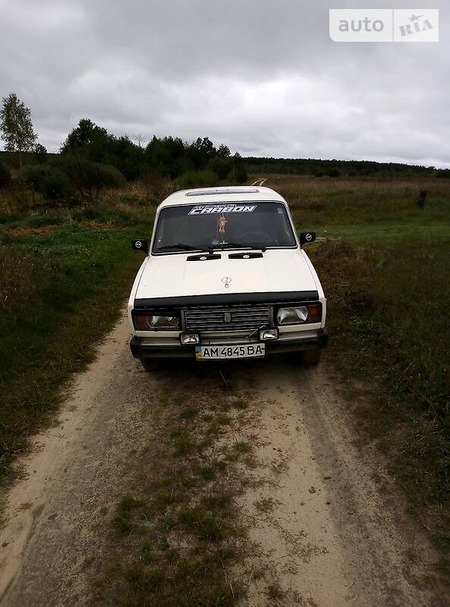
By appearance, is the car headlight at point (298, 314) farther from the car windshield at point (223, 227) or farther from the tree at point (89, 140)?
the tree at point (89, 140)

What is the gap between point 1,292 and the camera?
6.30 m

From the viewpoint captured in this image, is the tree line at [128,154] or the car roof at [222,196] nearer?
the car roof at [222,196]

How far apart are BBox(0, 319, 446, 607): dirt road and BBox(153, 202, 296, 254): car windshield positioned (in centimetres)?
169

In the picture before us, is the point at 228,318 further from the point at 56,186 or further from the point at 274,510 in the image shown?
the point at 56,186

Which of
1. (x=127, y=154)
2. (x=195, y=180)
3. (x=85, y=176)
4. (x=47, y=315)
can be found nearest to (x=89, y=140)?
(x=127, y=154)

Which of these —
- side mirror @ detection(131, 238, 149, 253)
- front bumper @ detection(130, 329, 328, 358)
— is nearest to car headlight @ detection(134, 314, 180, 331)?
front bumper @ detection(130, 329, 328, 358)

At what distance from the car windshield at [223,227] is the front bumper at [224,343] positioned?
125cm

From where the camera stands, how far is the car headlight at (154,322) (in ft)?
12.8

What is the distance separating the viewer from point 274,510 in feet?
9.00

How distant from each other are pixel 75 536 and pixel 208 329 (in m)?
1.90

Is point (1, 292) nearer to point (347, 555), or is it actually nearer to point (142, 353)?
point (142, 353)

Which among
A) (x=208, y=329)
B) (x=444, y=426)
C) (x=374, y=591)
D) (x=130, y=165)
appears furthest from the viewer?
(x=130, y=165)

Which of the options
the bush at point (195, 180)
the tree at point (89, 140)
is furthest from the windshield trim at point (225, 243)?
the tree at point (89, 140)

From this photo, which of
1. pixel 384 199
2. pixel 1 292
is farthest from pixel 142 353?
pixel 384 199
